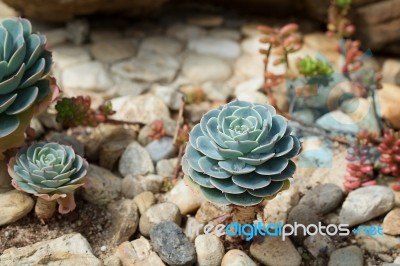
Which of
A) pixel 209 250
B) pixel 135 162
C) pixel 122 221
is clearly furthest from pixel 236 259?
pixel 135 162

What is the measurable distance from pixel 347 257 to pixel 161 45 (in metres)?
1.59

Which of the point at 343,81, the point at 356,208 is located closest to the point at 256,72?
the point at 343,81

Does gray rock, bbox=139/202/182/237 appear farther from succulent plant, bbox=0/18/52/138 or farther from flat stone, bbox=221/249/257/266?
succulent plant, bbox=0/18/52/138

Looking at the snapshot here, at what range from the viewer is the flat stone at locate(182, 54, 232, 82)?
9.77ft

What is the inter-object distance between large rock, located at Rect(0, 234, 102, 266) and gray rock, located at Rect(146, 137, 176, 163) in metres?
0.58

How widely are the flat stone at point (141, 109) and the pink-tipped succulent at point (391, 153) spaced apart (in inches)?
37.0

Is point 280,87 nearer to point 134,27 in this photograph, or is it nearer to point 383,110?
point 383,110

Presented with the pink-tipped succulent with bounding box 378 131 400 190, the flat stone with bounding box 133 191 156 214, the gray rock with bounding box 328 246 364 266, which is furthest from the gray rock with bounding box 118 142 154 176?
the pink-tipped succulent with bounding box 378 131 400 190

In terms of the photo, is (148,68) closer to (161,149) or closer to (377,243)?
(161,149)

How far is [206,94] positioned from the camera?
112 inches

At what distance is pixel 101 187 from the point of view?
7.40 feet

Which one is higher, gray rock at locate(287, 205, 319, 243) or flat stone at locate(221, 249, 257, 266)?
gray rock at locate(287, 205, 319, 243)

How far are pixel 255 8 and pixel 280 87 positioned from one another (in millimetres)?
814

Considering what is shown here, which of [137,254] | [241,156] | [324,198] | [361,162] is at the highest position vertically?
[241,156]
